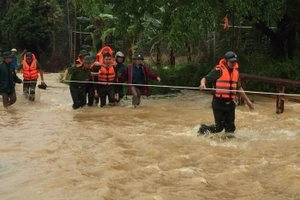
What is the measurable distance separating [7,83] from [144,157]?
22.2 ft

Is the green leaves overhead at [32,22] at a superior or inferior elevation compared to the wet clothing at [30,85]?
superior

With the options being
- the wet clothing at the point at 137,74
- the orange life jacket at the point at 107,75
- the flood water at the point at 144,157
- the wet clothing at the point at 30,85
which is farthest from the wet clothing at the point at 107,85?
the wet clothing at the point at 30,85

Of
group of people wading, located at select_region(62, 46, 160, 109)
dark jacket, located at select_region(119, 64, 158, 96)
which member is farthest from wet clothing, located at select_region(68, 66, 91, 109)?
dark jacket, located at select_region(119, 64, 158, 96)

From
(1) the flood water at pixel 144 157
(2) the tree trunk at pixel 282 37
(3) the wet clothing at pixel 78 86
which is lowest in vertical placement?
(1) the flood water at pixel 144 157

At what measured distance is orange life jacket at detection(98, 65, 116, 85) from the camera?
494 inches

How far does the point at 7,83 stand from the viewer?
41.2ft

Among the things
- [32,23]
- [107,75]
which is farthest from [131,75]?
[32,23]

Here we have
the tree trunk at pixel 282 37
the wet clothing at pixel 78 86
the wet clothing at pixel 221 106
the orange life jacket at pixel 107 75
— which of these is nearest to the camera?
the wet clothing at pixel 221 106

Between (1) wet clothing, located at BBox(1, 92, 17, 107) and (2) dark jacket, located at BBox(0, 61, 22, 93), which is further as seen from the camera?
(1) wet clothing, located at BBox(1, 92, 17, 107)

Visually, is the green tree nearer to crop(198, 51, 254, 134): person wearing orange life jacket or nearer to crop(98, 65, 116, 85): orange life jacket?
crop(98, 65, 116, 85): orange life jacket

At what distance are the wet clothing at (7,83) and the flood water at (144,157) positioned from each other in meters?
1.01

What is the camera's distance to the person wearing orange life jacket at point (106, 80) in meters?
12.6

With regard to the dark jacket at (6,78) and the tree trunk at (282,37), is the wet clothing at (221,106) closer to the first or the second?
the dark jacket at (6,78)

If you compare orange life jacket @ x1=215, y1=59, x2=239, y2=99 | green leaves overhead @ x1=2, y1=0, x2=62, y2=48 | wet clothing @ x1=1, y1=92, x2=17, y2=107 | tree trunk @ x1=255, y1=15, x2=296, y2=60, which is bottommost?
wet clothing @ x1=1, y1=92, x2=17, y2=107
